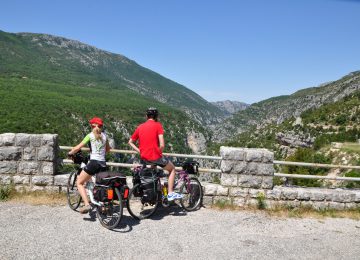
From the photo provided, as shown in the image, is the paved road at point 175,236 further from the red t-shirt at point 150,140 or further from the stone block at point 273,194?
the red t-shirt at point 150,140

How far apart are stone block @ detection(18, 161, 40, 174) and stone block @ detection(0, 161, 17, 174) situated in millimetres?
125

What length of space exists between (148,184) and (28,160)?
3.29 m

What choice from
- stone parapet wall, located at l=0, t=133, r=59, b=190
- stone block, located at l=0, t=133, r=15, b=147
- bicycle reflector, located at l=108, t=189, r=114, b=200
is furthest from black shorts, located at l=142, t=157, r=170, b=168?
stone block, located at l=0, t=133, r=15, b=147

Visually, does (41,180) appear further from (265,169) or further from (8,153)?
(265,169)

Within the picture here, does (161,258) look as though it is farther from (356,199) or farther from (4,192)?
(356,199)

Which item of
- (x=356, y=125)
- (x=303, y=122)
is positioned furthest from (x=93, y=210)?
(x=303, y=122)

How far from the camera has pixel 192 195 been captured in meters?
8.05

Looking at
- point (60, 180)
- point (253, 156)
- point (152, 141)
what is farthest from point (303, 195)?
point (60, 180)

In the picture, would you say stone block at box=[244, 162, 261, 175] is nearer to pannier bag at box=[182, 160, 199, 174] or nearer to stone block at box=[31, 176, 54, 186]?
pannier bag at box=[182, 160, 199, 174]

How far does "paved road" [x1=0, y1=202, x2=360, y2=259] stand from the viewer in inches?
218

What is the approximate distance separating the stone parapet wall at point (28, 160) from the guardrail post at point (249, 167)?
4.28 metres

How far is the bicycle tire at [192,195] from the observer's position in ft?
26.0

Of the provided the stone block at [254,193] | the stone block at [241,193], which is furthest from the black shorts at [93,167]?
the stone block at [254,193]

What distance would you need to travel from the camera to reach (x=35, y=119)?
6378 cm
